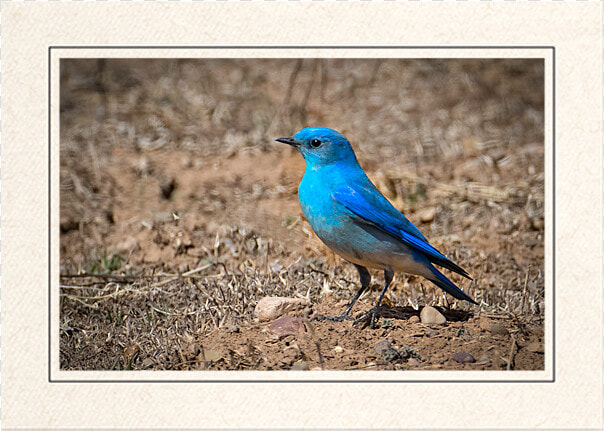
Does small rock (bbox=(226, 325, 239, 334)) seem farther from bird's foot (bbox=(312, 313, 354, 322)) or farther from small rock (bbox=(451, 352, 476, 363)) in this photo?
small rock (bbox=(451, 352, 476, 363))

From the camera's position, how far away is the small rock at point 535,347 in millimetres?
4828

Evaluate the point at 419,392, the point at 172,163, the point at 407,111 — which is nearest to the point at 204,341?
the point at 419,392

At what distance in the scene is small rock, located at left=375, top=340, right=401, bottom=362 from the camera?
4.68 m

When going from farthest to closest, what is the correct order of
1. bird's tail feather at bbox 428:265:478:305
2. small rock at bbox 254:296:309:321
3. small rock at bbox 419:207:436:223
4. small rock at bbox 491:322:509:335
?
small rock at bbox 419:207:436:223 → bird's tail feather at bbox 428:265:478:305 → small rock at bbox 254:296:309:321 → small rock at bbox 491:322:509:335

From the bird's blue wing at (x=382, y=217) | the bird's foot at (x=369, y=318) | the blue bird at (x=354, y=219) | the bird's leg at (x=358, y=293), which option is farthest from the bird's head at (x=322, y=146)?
the bird's foot at (x=369, y=318)

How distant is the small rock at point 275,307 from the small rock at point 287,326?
0.27 feet

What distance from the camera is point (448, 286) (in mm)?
5273

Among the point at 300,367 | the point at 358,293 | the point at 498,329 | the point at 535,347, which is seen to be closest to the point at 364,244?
the point at 358,293

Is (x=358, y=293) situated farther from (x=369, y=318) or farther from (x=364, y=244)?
(x=364, y=244)

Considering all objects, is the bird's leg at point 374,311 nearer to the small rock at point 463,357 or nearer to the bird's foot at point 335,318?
the bird's foot at point 335,318

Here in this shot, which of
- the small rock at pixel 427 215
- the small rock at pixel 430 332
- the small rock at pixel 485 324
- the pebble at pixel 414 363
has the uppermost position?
the small rock at pixel 427 215

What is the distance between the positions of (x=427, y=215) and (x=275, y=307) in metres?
2.44

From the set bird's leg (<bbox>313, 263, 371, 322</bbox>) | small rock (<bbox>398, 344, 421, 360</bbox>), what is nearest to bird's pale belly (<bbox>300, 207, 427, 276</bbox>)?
bird's leg (<bbox>313, 263, 371, 322</bbox>)

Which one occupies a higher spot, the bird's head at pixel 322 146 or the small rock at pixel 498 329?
the bird's head at pixel 322 146
